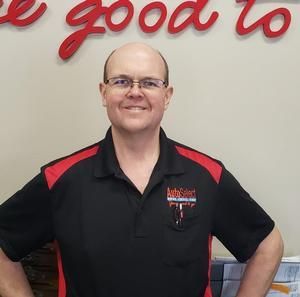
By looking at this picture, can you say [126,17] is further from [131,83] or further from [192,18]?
[131,83]

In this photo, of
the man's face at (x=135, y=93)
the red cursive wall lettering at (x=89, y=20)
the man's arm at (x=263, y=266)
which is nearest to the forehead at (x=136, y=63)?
the man's face at (x=135, y=93)

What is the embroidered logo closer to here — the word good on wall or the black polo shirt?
the black polo shirt

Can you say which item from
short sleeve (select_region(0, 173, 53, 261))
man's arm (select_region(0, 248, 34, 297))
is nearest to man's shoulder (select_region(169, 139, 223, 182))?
short sleeve (select_region(0, 173, 53, 261))

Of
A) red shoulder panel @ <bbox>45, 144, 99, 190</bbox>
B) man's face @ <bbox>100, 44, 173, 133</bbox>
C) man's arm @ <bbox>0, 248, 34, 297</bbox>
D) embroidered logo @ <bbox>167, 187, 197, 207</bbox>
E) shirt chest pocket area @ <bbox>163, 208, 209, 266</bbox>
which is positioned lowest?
man's arm @ <bbox>0, 248, 34, 297</bbox>

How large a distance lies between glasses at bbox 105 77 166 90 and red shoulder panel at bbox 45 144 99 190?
217 mm

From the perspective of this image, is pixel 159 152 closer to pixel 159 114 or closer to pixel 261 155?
pixel 159 114

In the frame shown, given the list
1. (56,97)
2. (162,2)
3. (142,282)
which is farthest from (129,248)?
(162,2)

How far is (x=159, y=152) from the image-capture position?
118 cm

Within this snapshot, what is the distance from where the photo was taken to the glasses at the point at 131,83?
106cm

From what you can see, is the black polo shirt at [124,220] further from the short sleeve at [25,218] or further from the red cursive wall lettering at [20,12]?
the red cursive wall lettering at [20,12]

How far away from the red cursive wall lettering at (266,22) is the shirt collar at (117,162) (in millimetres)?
484

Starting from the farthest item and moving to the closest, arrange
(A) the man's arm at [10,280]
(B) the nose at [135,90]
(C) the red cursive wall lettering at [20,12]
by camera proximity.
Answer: (C) the red cursive wall lettering at [20,12], (A) the man's arm at [10,280], (B) the nose at [135,90]

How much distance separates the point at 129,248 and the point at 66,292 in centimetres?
25

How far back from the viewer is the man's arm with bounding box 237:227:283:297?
1.23 meters
